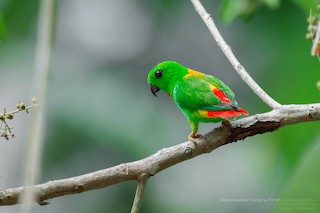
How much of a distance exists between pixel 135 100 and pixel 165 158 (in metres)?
3.03

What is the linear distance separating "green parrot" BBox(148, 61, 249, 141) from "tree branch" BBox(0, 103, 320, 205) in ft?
0.18

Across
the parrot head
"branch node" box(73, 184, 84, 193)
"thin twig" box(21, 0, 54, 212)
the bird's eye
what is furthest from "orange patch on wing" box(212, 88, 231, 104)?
"thin twig" box(21, 0, 54, 212)

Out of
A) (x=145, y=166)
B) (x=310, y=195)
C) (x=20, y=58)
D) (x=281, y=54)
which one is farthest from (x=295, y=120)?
(x=20, y=58)

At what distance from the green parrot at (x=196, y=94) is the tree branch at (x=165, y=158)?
2.1 inches

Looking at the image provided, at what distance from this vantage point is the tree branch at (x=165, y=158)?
5.24 ft

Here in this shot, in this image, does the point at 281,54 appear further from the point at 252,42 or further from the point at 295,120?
the point at 295,120

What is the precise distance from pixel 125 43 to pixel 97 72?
47 centimetres

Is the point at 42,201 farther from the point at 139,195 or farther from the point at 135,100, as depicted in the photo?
the point at 135,100

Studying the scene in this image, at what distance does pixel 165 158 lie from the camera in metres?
1.78

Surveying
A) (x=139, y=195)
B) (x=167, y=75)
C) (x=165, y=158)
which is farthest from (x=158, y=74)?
(x=139, y=195)

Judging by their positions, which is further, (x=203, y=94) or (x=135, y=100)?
(x=135, y=100)

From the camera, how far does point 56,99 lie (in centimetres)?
454

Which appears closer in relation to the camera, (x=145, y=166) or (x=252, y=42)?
(x=145, y=166)

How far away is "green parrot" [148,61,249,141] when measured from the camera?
202 cm
